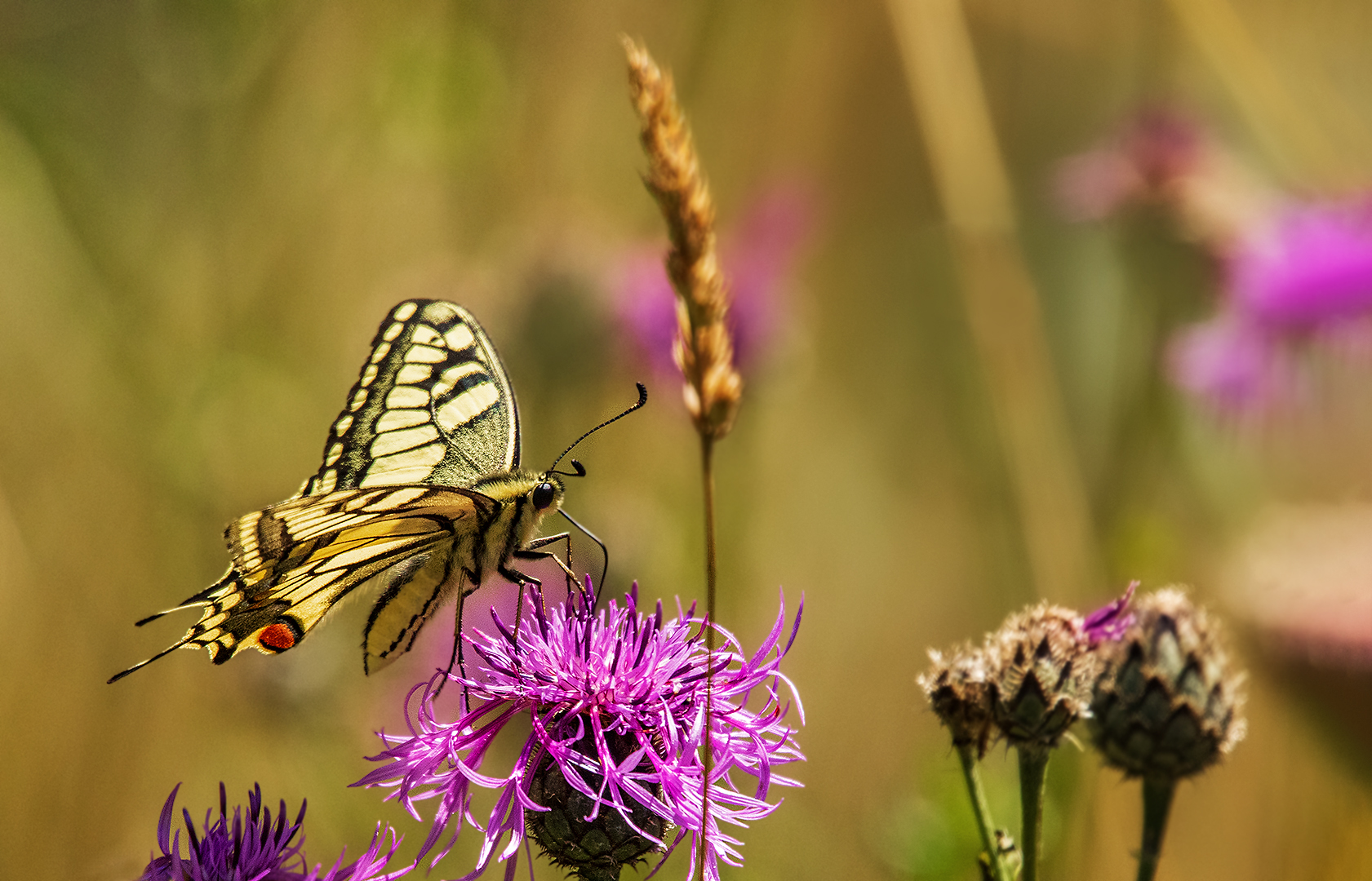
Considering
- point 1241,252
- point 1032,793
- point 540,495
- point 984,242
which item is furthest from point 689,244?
point 1241,252

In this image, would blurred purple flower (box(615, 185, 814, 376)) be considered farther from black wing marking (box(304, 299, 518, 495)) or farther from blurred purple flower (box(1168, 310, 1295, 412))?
black wing marking (box(304, 299, 518, 495))

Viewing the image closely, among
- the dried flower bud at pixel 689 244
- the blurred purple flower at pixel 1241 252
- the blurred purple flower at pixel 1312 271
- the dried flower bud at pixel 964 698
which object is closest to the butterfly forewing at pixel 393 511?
the dried flower bud at pixel 689 244

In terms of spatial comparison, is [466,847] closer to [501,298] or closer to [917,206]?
[501,298]

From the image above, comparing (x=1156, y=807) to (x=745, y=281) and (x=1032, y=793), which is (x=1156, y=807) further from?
(x=745, y=281)

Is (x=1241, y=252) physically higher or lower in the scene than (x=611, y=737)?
higher

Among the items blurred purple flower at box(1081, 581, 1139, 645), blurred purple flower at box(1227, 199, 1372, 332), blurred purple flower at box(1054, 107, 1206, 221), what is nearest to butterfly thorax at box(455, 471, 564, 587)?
blurred purple flower at box(1081, 581, 1139, 645)

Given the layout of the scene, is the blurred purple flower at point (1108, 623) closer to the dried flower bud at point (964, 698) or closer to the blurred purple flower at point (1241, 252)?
the dried flower bud at point (964, 698)

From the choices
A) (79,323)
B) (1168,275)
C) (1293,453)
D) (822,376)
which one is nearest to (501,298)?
(79,323)
